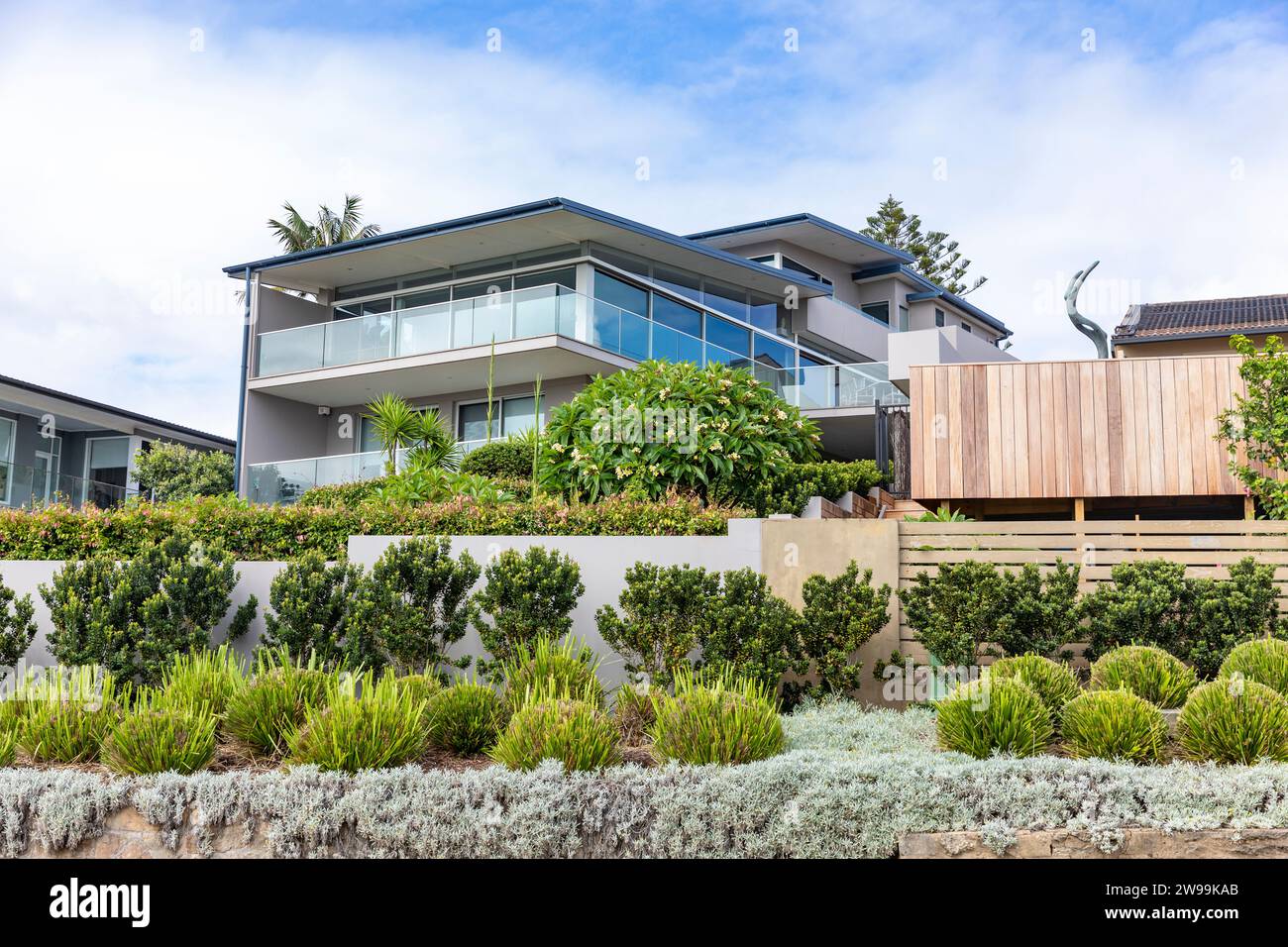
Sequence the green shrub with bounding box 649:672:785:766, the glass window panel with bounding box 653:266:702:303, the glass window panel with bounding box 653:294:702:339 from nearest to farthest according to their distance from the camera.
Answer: the green shrub with bounding box 649:672:785:766 < the glass window panel with bounding box 653:294:702:339 < the glass window panel with bounding box 653:266:702:303

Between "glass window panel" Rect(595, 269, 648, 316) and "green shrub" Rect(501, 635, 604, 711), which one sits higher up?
"glass window panel" Rect(595, 269, 648, 316)

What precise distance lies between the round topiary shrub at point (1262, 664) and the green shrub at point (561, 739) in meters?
3.96

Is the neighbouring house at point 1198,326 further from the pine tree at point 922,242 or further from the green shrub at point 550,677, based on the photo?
the green shrub at point 550,677

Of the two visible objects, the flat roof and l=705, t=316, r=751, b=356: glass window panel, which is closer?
l=705, t=316, r=751, b=356: glass window panel

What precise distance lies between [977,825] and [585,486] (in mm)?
7853

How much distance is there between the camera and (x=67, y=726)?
633 centimetres

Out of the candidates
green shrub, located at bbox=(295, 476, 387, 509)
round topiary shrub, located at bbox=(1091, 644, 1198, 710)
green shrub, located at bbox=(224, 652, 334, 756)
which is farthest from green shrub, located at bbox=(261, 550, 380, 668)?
green shrub, located at bbox=(295, 476, 387, 509)

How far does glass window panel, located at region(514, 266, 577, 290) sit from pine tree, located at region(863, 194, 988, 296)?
2295 centimetres

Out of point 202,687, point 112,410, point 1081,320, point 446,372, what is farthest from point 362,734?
point 112,410

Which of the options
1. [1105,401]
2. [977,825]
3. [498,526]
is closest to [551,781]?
[977,825]

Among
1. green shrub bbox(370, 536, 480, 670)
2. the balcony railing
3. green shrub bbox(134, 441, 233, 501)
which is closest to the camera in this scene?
green shrub bbox(370, 536, 480, 670)

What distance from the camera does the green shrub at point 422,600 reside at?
8156 millimetres

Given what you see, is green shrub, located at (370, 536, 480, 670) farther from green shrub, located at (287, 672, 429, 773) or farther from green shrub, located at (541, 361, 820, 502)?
green shrub, located at (541, 361, 820, 502)

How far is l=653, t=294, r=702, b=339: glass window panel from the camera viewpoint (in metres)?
21.3
